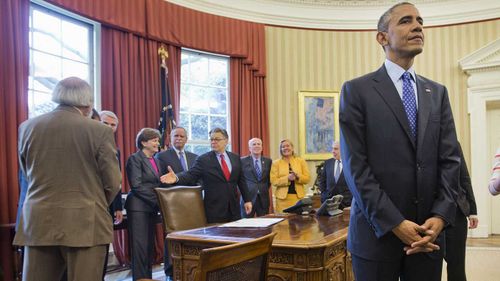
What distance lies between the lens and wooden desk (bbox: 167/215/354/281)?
2.07 metres

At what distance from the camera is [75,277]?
2066 mm

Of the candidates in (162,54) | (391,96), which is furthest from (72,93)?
(162,54)

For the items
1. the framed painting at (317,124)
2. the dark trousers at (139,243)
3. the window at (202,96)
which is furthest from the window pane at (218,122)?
the dark trousers at (139,243)

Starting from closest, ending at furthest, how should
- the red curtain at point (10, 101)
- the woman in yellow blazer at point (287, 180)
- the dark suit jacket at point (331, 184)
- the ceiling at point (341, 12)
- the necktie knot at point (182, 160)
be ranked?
the red curtain at point (10, 101), the dark suit jacket at point (331, 184), the necktie knot at point (182, 160), the woman in yellow blazer at point (287, 180), the ceiling at point (341, 12)

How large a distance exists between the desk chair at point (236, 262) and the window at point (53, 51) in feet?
12.1

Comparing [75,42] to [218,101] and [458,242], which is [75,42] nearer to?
[218,101]

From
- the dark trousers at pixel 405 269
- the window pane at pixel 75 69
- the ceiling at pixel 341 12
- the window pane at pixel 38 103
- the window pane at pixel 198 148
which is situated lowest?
the dark trousers at pixel 405 269

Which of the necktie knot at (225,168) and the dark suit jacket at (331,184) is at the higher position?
the necktie knot at (225,168)

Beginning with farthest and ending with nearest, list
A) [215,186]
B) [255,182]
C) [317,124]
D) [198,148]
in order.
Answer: [317,124]
[198,148]
[255,182]
[215,186]

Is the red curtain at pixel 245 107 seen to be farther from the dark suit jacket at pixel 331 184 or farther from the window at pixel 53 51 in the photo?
the window at pixel 53 51

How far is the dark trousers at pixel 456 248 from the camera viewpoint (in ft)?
8.62

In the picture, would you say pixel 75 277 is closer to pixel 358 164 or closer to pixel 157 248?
pixel 358 164

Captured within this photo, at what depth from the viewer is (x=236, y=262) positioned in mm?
1391

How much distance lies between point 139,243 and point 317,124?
4.03 metres
